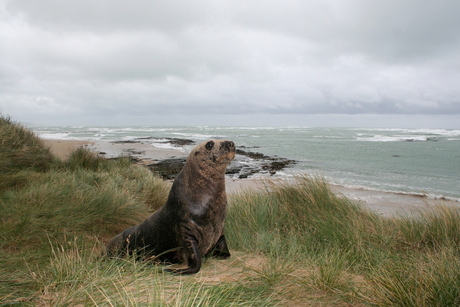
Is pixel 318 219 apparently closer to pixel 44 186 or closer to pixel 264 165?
pixel 44 186

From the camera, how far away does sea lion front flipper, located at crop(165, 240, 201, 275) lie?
10.7 feet

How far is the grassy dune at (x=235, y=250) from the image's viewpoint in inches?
100

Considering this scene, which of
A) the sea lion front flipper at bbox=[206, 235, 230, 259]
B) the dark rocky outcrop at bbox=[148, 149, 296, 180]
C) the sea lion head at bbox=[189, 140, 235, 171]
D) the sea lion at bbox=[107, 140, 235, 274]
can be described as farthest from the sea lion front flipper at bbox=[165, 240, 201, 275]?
the dark rocky outcrop at bbox=[148, 149, 296, 180]

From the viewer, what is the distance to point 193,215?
11.6ft

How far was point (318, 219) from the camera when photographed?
19.5 ft

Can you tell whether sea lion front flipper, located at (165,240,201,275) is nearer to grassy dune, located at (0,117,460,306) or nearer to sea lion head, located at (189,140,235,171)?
grassy dune, located at (0,117,460,306)

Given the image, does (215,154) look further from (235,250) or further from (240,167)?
(240,167)

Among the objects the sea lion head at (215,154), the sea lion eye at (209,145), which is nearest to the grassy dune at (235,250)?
the sea lion head at (215,154)

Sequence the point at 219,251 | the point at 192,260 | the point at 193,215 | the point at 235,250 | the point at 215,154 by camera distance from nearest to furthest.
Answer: the point at 192,260 < the point at 193,215 < the point at 215,154 < the point at 219,251 < the point at 235,250

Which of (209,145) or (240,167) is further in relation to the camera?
(240,167)

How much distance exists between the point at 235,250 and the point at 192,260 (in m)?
1.29

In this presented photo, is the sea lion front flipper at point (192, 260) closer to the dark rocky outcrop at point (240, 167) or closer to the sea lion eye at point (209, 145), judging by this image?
the sea lion eye at point (209, 145)

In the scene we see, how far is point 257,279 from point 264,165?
16.5 metres

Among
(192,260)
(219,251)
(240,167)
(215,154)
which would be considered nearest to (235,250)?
(219,251)
